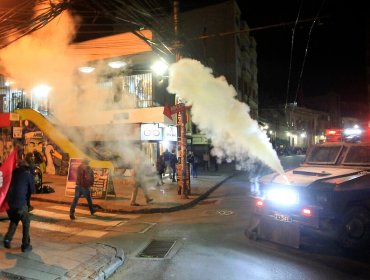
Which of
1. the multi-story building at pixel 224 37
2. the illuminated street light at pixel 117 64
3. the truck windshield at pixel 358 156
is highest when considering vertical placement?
the multi-story building at pixel 224 37

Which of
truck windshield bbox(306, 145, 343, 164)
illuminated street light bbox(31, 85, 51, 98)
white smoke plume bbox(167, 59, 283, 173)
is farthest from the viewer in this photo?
illuminated street light bbox(31, 85, 51, 98)

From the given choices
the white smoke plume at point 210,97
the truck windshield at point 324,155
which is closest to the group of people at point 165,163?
the white smoke plume at point 210,97

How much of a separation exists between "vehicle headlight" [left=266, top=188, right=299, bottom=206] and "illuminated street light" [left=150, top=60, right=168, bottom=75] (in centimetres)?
1033

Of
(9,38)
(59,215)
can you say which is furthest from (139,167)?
(9,38)

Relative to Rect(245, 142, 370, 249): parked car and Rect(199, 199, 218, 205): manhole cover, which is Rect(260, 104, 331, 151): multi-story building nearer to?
Rect(199, 199, 218, 205): manhole cover

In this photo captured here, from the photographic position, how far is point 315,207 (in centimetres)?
674

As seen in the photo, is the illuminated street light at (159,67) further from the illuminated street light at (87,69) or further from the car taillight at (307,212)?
the car taillight at (307,212)

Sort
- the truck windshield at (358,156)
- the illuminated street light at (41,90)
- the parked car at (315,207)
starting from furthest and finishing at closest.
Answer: the illuminated street light at (41,90)
the truck windshield at (358,156)
the parked car at (315,207)

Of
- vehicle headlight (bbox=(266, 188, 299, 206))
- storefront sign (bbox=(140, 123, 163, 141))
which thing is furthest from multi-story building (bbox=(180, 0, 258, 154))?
vehicle headlight (bbox=(266, 188, 299, 206))

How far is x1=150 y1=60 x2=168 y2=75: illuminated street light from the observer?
1706 cm

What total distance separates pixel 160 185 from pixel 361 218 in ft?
38.7

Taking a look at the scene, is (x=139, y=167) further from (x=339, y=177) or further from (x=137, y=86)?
(x=137, y=86)

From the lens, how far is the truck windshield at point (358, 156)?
328 inches

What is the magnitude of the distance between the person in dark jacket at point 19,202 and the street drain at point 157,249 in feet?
7.21
